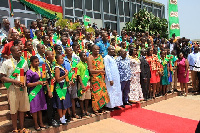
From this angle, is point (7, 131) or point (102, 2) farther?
point (102, 2)

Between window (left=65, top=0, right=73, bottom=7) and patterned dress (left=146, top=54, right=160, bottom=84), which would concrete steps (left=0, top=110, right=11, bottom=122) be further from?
window (left=65, top=0, right=73, bottom=7)

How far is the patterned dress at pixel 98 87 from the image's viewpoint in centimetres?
566

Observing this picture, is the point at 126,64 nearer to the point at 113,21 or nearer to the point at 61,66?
the point at 61,66

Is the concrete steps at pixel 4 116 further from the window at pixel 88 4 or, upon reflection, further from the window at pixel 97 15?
the window at pixel 97 15

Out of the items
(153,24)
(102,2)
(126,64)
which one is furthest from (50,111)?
(102,2)

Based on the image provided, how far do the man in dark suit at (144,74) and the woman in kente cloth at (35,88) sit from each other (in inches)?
145

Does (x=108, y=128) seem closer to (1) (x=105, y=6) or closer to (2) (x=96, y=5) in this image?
(2) (x=96, y=5)

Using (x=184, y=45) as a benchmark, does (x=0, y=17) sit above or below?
above

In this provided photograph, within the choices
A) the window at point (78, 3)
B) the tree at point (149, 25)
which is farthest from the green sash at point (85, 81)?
the window at point (78, 3)

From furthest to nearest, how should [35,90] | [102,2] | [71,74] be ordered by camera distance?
[102,2] → [71,74] → [35,90]

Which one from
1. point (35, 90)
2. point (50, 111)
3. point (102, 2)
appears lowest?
point (50, 111)

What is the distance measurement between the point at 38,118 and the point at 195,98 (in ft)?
20.8

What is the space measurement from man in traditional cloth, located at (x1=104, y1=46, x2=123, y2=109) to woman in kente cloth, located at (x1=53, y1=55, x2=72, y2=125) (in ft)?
4.70

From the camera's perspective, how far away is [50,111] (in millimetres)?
4766
